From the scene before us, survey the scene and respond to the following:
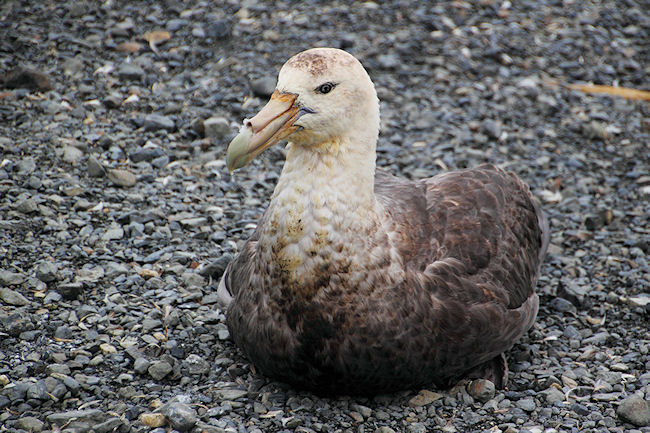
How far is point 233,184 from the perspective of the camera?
6.44 meters

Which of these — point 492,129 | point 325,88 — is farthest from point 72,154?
point 492,129

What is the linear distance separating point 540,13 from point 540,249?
179 inches

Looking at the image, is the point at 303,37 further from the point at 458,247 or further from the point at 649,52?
the point at 458,247

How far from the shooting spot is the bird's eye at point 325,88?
398 centimetres

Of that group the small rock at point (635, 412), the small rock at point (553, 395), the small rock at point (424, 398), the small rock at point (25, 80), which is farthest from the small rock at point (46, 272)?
the small rock at point (635, 412)

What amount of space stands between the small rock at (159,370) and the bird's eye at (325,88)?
1.69 m

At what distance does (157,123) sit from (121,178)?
2.84 ft

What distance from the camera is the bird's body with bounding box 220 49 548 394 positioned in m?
4.05

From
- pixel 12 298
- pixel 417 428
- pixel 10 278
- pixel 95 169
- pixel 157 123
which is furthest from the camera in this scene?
pixel 157 123

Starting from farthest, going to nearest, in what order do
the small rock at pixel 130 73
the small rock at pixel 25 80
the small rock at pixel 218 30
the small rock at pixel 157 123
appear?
the small rock at pixel 218 30
the small rock at pixel 130 73
the small rock at pixel 25 80
the small rock at pixel 157 123

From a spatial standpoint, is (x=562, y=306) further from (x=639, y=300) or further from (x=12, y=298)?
Result: (x=12, y=298)

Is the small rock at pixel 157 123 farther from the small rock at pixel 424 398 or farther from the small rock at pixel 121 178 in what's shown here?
the small rock at pixel 424 398

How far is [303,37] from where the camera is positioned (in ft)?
27.1

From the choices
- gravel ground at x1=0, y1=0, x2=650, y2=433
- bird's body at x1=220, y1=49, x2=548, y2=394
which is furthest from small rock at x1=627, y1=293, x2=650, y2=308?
bird's body at x1=220, y1=49, x2=548, y2=394
